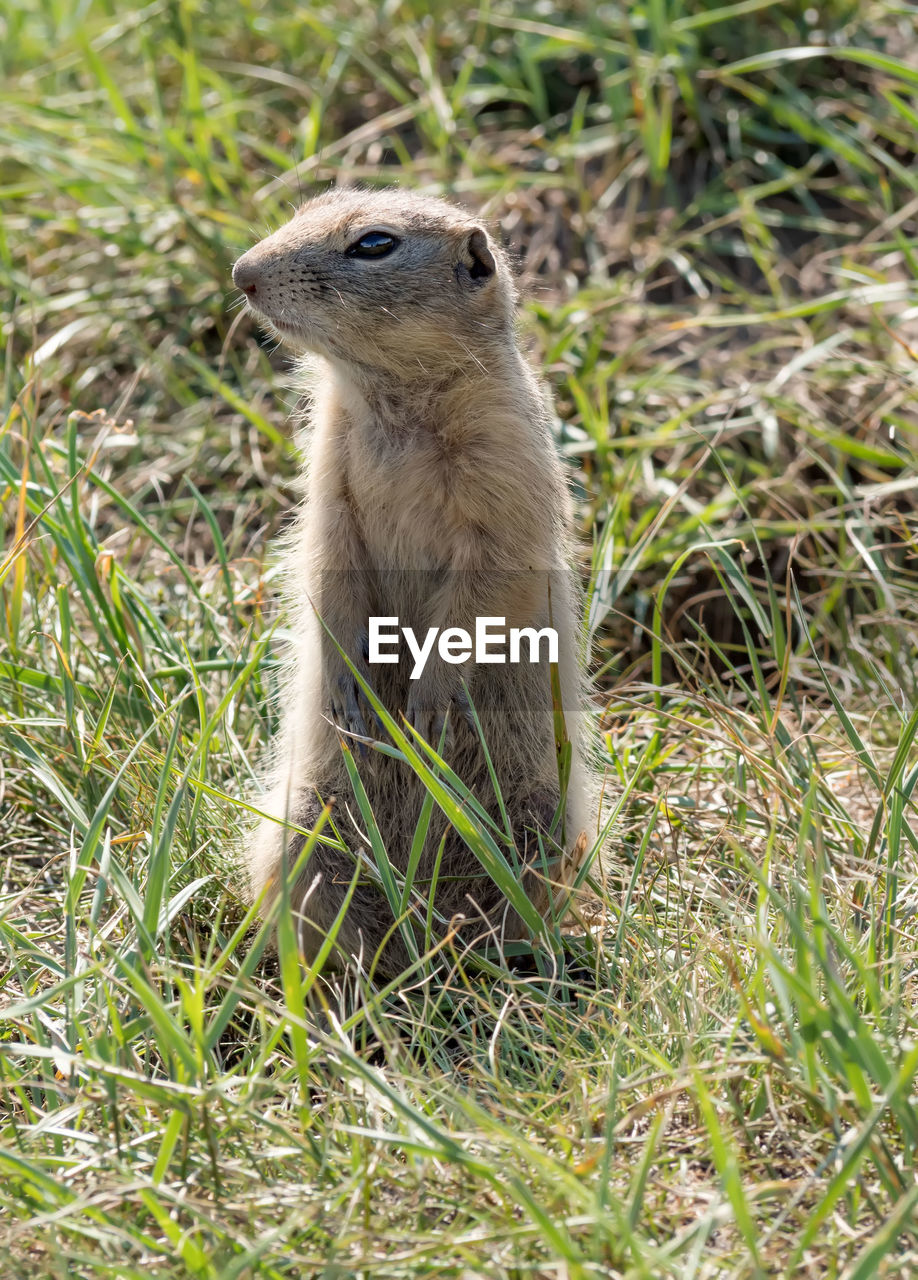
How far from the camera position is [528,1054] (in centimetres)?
273

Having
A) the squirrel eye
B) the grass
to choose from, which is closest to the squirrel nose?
the squirrel eye

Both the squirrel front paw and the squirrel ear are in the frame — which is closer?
the squirrel front paw

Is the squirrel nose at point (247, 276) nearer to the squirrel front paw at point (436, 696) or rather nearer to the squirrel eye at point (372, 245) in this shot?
the squirrel eye at point (372, 245)

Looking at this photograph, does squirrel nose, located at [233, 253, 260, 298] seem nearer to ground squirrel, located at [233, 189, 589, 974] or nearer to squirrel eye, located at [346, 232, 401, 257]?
ground squirrel, located at [233, 189, 589, 974]

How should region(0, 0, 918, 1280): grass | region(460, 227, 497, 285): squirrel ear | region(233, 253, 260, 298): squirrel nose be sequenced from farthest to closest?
1. region(460, 227, 497, 285): squirrel ear
2. region(233, 253, 260, 298): squirrel nose
3. region(0, 0, 918, 1280): grass

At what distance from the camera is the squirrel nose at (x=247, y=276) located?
3.29 meters

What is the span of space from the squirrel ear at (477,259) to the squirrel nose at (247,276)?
0.52m

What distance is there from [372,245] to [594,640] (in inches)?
63.4

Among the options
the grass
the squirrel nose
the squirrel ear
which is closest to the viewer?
the grass

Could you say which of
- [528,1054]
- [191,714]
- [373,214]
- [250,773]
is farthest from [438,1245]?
[373,214]

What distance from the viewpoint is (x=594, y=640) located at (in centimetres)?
451

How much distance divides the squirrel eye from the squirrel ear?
18 cm

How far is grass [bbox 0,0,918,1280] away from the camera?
2.28m

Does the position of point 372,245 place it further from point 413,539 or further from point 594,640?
point 594,640
